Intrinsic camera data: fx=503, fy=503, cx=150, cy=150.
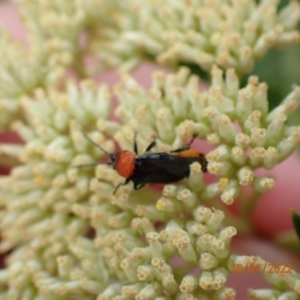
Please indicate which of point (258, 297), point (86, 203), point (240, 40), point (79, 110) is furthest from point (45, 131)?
point (258, 297)

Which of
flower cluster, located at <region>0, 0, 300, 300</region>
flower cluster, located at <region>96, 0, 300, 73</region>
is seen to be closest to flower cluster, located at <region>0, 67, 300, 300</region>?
flower cluster, located at <region>0, 0, 300, 300</region>

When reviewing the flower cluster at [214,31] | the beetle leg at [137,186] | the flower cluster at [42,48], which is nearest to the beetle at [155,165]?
the beetle leg at [137,186]

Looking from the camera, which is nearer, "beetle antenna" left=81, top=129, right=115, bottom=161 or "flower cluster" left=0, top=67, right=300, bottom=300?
"flower cluster" left=0, top=67, right=300, bottom=300

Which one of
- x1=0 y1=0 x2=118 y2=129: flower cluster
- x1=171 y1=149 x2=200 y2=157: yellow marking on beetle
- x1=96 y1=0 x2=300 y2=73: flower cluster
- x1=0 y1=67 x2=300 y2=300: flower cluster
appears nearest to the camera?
x1=0 y1=67 x2=300 y2=300: flower cluster

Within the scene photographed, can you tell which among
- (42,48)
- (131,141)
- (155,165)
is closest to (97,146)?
(131,141)

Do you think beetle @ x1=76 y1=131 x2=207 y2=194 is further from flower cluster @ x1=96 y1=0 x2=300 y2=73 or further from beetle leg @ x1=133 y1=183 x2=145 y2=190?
flower cluster @ x1=96 y1=0 x2=300 y2=73

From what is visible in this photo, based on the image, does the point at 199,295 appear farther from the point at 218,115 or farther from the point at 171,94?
the point at 171,94

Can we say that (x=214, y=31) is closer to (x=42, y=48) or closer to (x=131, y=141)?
(x=131, y=141)
